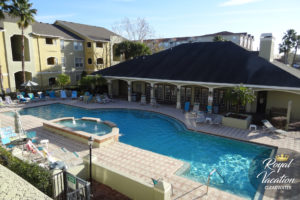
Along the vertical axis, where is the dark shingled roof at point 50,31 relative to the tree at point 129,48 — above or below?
above

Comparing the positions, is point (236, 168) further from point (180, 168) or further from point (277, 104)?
point (277, 104)

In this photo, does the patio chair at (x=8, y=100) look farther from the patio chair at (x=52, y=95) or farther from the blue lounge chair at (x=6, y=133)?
the blue lounge chair at (x=6, y=133)

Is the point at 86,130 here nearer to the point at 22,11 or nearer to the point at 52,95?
the point at 52,95

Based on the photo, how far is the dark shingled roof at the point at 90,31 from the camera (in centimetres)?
3656

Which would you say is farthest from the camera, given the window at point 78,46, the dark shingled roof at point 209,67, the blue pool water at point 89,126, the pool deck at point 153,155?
the window at point 78,46

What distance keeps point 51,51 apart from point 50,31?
3252 mm

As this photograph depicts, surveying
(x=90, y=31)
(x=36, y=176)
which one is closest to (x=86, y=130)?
(x=36, y=176)

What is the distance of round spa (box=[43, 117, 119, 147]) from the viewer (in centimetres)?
1161

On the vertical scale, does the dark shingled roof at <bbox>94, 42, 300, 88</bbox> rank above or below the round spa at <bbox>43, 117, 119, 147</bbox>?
above

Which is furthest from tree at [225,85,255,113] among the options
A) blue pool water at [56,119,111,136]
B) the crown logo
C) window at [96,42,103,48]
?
window at [96,42,103,48]

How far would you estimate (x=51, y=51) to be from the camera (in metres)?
31.7

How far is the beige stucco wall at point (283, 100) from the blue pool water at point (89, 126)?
14133 millimetres

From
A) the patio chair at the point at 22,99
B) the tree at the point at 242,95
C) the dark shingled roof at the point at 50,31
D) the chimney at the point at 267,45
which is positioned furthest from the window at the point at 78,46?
the tree at the point at 242,95

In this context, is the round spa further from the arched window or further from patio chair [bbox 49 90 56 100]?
the arched window
